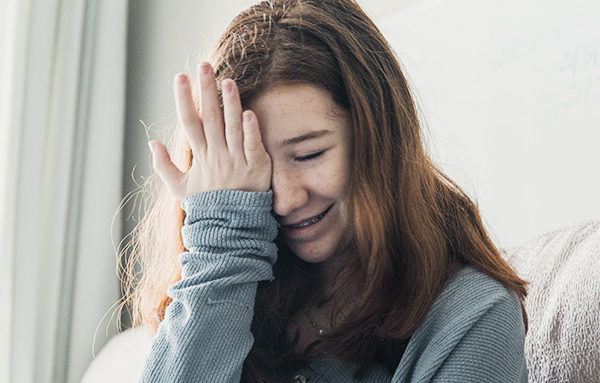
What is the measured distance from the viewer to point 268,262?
0.91m

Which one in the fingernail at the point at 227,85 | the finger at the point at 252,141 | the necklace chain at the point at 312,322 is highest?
the fingernail at the point at 227,85

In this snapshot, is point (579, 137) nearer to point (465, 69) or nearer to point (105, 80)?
point (465, 69)

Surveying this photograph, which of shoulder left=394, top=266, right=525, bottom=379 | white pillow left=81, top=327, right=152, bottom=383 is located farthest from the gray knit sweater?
white pillow left=81, top=327, right=152, bottom=383

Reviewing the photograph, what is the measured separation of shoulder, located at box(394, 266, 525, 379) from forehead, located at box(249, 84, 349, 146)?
0.84ft

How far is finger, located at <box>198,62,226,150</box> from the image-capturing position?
888 millimetres

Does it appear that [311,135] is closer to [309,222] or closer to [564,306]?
[309,222]

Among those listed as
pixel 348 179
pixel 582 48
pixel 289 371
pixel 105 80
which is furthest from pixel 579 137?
pixel 105 80

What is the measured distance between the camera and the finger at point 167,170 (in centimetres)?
96

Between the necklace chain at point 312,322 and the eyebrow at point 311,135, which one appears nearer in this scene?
the eyebrow at point 311,135

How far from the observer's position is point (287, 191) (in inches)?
34.5

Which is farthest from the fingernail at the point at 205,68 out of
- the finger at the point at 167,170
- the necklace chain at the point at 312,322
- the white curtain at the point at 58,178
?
the white curtain at the point at 58,178

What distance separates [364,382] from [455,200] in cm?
29

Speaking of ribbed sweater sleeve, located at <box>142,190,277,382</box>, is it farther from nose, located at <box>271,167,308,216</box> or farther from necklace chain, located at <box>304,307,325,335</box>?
necklace chain, located at <box>304,307,325,335</box>

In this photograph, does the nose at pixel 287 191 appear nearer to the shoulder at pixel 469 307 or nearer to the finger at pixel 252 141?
the finger at pixel 252 141
